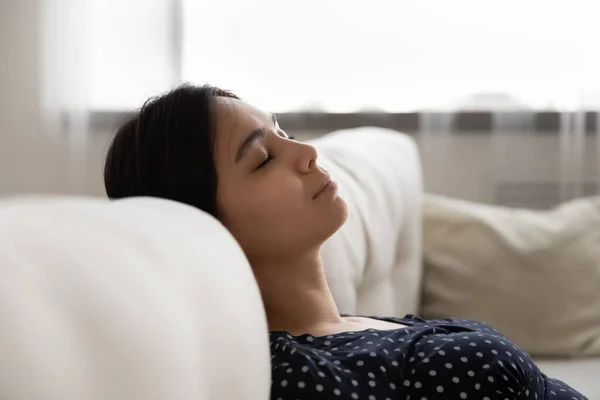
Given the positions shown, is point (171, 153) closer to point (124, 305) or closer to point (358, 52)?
point (124, 305)

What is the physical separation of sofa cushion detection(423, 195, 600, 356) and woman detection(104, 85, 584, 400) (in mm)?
1220

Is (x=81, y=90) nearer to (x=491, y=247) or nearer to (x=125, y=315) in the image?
(x=491, y=247)

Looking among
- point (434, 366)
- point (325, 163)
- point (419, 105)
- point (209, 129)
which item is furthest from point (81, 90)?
point (434, 366)

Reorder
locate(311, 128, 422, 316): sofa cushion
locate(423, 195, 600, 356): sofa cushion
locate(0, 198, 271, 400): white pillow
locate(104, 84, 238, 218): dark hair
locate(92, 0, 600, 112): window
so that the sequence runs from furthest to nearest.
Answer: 1. locate(92, 0, 600, 112): window
2. locate(423, 195, 600, 356): sofa cushion
3. locate(311, 128, 422, 316): sofa cushion
4. locate(104, 84, 238, 218): dark hair
5. locate(0, 198, 271, 400): white pillow

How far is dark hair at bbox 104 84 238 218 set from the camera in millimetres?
928

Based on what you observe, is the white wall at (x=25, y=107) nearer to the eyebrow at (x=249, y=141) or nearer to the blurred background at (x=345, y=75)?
the blurred background at (x=345, y=75)

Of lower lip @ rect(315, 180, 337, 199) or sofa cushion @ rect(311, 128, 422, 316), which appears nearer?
lower lip @ rect(315, 180, 337, 199)

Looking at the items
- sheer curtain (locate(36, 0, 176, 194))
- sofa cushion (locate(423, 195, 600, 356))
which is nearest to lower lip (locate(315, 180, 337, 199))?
sofa cushion (locate(423, 195, 600, 356))

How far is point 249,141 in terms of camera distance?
0.99 metres

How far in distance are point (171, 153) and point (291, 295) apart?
0.72ft

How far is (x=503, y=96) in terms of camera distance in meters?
2.86

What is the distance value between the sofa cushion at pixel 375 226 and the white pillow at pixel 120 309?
883mm

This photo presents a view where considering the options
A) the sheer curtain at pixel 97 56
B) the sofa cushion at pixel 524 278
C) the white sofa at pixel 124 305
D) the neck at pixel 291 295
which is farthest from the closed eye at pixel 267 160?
the sheer curtain at pixel 97 56

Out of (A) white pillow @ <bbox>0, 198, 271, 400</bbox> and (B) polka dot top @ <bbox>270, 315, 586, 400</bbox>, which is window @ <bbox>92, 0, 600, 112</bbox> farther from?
(A) white pillow @ <bbox>0, 198, 271, 400</bbox>
